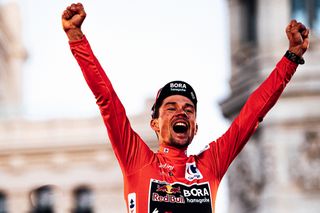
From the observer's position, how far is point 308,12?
42312 millimetres

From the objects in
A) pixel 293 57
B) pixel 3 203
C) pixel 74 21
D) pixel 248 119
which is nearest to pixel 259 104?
pixel 248 119

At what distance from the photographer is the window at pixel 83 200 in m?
59.7

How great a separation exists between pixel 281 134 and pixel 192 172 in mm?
33569

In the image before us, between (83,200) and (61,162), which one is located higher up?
(61,162)

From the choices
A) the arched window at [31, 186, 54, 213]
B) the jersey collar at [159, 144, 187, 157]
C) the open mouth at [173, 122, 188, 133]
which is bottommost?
the jersey collar at [159, 144, 187, 157]

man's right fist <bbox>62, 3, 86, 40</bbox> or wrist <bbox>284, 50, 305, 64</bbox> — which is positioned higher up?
man's right fist <bbox>62, 3, 86, 40</bbox>

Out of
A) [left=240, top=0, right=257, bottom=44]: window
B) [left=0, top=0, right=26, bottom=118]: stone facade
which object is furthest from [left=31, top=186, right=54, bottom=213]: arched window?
[left=0, top=0, right=26, bottom=118]: stone facade

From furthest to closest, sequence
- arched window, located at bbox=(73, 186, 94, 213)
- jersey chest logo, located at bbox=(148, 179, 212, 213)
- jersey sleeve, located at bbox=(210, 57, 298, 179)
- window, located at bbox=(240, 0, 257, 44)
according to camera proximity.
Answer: arched window, located at bbox=(73, 186, 94, 213), window, located at bbox=(240, 0, 257, 44), jersey sleeve, located at bbox=(210, 57, 298, 179), jersey chest logo, located at bbox=(148, 179, 212, 213)

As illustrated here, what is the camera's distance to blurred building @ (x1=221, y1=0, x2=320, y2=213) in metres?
41.9

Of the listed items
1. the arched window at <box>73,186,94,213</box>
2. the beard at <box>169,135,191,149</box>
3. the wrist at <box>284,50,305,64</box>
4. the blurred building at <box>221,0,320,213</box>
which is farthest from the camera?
the arched window at <box>73,186,94,213</box>

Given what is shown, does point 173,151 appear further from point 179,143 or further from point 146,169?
point 146,169

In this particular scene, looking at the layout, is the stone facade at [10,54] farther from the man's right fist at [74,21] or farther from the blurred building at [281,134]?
the man's right fist at [74,21]

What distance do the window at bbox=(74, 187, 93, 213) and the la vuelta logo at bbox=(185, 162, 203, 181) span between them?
49.6 m

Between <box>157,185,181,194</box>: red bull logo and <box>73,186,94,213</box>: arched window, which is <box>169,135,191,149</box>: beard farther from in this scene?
<box>73,186,94,213</box>: arched window
